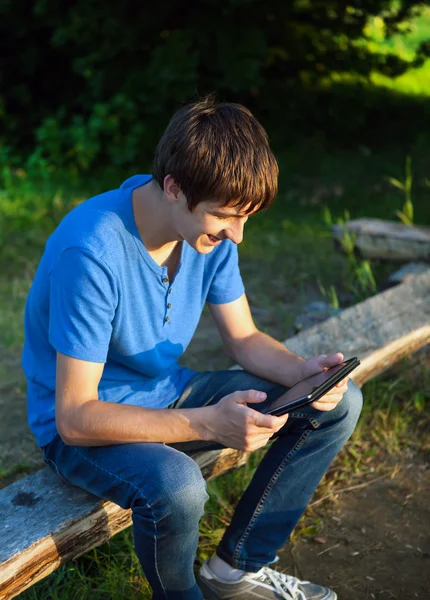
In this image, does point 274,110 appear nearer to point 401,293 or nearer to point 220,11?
point 220,11

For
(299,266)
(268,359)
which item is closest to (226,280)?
(268,359)

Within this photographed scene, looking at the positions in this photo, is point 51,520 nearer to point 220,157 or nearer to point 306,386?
point 306,386

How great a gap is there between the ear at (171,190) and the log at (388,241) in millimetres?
2475

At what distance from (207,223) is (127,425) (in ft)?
2.01

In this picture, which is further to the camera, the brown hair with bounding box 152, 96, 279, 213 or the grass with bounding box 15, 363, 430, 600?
the grass with bounding box 15, 363, 430, 600

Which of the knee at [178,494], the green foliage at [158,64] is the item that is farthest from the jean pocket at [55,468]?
the green foliage at [158,64]

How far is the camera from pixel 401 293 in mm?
3650

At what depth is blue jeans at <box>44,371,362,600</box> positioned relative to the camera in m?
2.08

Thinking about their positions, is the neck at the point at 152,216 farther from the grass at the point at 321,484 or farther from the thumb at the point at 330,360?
the grass at the point at 321,484

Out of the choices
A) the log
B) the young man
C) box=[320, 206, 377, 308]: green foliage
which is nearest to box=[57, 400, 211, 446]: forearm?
the young man

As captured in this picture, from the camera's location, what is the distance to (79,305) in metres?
2.12

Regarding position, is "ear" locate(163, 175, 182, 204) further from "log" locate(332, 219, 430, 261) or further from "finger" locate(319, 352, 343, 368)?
"log" locate(332, 219, 430, 261)

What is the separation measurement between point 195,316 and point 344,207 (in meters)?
4.09

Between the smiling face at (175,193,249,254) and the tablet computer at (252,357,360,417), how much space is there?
1.65ft
